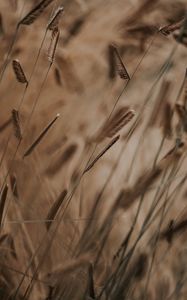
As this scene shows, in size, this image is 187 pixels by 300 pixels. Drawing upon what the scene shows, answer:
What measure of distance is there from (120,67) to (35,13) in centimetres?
24

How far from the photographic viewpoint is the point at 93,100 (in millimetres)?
1468

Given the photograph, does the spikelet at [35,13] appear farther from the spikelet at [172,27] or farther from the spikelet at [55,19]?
the spikelet at [172,27]

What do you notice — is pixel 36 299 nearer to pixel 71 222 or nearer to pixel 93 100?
pixel 71 222

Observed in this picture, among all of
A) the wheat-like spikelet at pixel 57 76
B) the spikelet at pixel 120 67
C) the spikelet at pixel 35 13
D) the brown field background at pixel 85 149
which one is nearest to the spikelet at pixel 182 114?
the brown field background at pixel 85 149

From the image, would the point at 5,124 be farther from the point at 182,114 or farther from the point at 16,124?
the point at 182,114

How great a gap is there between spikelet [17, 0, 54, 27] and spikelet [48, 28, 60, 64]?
0.06 m

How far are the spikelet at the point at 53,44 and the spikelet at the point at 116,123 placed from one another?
207 mm

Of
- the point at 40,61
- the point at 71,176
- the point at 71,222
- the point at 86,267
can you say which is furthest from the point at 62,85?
the point at 86,267

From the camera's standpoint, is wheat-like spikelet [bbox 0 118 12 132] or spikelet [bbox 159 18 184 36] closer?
spikelet [bbox 159 18 184 36]

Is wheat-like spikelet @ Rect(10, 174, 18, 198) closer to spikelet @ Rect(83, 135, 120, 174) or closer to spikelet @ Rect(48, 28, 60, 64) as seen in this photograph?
spikelet @ Rect(83, 135, 120, 174)

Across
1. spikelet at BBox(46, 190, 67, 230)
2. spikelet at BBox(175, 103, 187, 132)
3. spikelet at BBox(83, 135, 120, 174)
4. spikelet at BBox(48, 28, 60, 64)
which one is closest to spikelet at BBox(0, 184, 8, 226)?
spikelet at BBox(46, 190, 67, 230)

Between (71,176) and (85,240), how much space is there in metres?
0.16

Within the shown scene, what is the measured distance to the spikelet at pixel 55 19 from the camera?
56.6 inches

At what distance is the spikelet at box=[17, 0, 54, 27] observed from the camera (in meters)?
1.45
